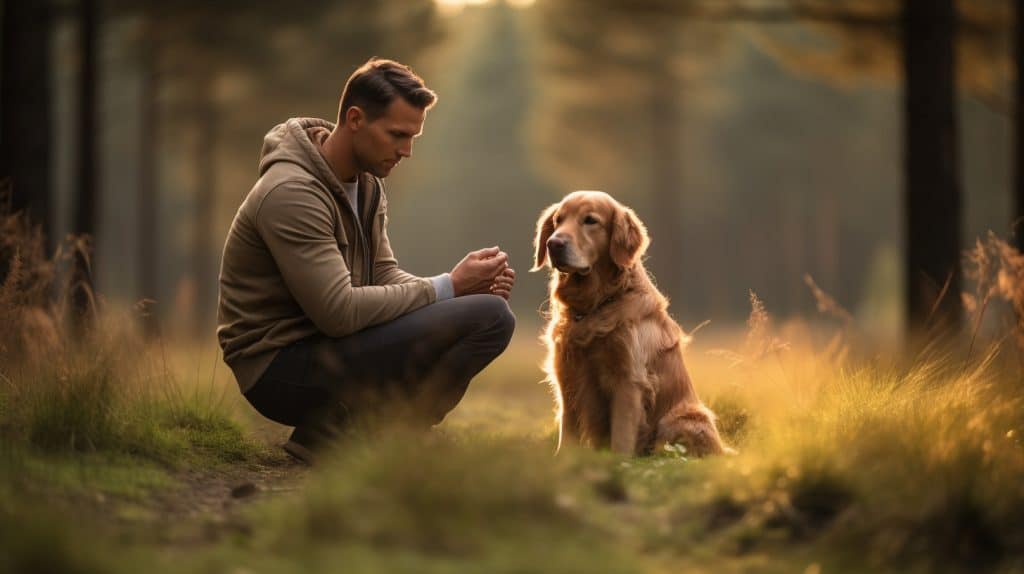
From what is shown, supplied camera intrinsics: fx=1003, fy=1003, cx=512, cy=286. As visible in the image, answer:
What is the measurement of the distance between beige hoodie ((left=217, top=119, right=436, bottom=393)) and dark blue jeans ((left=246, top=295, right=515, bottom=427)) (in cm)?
6

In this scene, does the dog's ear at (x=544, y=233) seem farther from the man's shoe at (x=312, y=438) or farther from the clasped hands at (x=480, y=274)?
the man's shoe at (x=312, y=438)

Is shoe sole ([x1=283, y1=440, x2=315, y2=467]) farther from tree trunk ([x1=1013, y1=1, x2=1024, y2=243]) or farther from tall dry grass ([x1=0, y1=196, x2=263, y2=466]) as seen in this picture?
tree trunk ([x1=1013, y1=1, x2=1024, y2=243])

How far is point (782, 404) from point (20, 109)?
5.84 m

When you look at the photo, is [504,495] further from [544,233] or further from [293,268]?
[544,233]

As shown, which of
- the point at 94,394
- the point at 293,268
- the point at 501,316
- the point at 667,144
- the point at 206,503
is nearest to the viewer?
the point at 206,503

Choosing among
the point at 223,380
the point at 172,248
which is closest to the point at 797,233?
the point at 172,248

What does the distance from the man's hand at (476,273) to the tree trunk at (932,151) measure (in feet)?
13.7

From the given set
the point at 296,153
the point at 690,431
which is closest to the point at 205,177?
the point at 296,153

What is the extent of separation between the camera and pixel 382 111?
4.40m

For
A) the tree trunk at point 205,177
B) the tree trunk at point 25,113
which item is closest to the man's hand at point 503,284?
the tree trunk at point 25,113

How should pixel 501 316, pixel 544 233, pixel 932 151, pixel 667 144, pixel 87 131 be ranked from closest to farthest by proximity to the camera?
pixel 501 316, pixel 544 233, pixel 932 151, pixel 87 131, pixel 667 144

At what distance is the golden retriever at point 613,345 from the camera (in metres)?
4.68

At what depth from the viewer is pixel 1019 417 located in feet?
13.6

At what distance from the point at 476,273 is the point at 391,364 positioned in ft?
1.92
